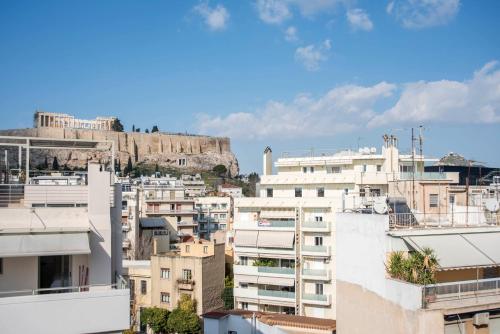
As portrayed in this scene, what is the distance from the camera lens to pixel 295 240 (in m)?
29.3

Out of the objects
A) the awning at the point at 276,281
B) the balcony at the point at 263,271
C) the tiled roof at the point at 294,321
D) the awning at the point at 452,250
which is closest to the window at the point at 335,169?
the balcony at the point at 263,271

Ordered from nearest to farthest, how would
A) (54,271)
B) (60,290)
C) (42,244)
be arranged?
1. (42,244)
2. (60,290)
3. (54,271)

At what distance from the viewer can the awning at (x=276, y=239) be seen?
95.9ft

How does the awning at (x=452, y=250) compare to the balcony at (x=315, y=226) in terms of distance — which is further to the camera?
the balcony at (x=315, y=226)

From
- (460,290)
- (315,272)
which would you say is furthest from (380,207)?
(315,272)

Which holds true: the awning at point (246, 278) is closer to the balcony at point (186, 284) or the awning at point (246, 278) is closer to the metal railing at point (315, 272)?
the metal railing at point (315, 272)

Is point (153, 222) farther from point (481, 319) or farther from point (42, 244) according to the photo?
point (42, 244)

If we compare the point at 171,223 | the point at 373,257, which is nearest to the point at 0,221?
the point at 373,257

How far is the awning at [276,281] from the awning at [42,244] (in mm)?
20185

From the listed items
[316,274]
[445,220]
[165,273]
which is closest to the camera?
[445,220]

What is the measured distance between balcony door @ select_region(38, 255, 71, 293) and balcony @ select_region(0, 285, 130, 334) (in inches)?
17.3

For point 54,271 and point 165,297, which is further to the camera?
point 165,297

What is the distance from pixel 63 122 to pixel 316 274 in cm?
13839

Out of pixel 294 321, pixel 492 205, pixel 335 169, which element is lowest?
pixel 294 321
